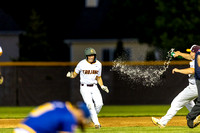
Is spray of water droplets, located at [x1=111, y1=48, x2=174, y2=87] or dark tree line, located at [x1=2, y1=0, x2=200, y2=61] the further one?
dark tree line, located at [x1=2, y1=0, x2=200, y2=61]

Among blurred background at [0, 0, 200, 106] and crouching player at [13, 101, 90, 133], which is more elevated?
crouching player at [13, 101, 90, 133]

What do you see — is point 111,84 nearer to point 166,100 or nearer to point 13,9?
point 166,100

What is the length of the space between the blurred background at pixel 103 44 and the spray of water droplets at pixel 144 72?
32 centimetres

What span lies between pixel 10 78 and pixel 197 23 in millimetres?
11564

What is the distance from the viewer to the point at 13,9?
47.9 metres

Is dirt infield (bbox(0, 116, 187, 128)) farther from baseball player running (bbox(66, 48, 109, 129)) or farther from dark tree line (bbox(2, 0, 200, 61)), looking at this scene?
dark tree line (bbox(2, 0, 200, 61))

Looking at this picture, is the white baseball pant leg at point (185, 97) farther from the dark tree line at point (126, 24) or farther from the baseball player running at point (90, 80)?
the dark tree line at point (126, 24)

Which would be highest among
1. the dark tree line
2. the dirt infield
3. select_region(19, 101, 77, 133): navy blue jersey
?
select_region(19, 101, 77, 133): navy blue jersey

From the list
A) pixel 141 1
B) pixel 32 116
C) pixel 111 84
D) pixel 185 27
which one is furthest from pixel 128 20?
pixel 32 116

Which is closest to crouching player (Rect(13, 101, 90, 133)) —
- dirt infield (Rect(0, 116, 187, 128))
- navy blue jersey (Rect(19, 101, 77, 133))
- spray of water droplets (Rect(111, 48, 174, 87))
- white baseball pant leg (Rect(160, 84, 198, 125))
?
navy blue jersey (Rect(19, 101, 77, 133))

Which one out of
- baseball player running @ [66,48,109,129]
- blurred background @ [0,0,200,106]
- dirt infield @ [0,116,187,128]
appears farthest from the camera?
blurred background @ [0,0,200,106]

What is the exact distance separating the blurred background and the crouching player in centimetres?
1852

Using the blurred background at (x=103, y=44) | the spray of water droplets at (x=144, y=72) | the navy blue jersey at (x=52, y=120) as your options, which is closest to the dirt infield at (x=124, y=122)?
the spray of water droplets at (x=144, y=72)

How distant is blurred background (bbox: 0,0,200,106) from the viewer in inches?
1007
